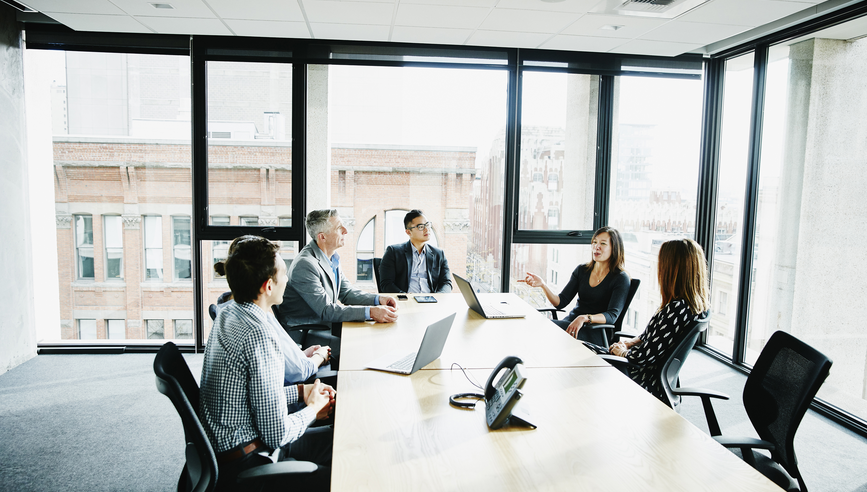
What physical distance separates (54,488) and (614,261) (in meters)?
3.68

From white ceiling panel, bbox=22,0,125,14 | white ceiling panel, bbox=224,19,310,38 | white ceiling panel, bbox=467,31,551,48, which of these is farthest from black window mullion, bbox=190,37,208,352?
white ceiling panel, bbox=467,31,551,48

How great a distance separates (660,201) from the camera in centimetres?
545

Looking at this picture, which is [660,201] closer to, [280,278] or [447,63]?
[447,63]

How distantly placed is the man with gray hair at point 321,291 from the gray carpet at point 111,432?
3.51 ft

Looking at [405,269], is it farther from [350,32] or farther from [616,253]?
[350,32]

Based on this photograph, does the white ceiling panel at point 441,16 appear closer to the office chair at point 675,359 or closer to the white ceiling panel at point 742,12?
the white ceiling panel at point 742,12

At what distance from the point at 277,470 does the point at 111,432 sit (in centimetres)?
245

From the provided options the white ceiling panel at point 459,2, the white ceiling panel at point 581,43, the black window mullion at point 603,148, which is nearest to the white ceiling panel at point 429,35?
the white ceiling panel at point 459,2

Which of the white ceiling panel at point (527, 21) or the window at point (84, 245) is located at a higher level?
the white ceiling panel at point (527, 21)

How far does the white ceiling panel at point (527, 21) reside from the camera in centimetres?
385

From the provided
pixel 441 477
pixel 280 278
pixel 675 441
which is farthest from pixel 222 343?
pixel 675 441

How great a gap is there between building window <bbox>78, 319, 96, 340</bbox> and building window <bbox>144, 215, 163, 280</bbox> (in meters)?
0.68

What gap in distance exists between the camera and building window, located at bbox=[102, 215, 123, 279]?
502 centimetres

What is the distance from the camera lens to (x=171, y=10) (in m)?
3.94
